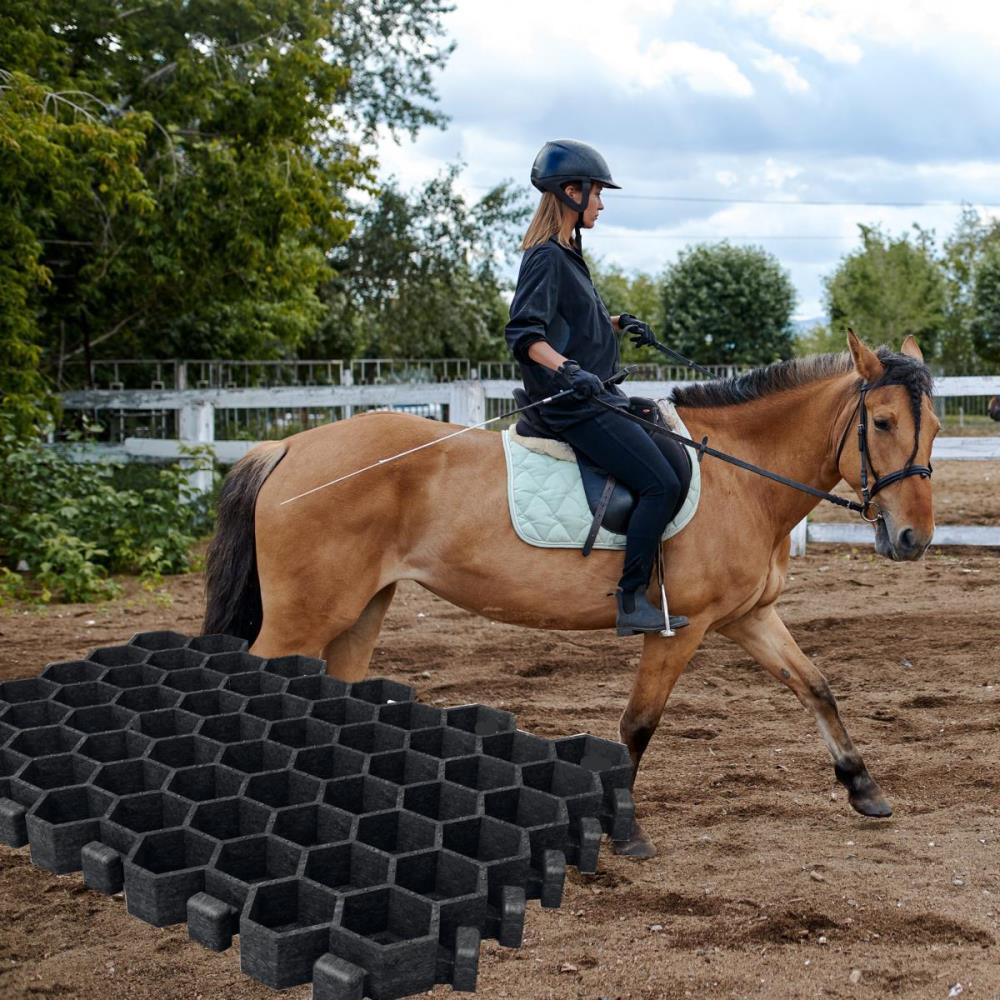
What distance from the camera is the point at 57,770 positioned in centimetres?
300

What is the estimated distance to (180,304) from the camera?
50.0ft

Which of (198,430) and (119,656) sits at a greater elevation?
(198,430)

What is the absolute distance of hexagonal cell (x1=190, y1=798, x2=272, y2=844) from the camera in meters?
2.69

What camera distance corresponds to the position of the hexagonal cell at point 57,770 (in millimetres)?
2971

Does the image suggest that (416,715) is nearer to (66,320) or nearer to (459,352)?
(66,320)

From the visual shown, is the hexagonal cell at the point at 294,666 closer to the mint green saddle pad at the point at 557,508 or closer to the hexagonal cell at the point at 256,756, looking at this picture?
the hexagonal cell at the point at 256,756

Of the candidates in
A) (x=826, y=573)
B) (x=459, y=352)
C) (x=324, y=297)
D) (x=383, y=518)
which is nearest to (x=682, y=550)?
(x=383, y=518)

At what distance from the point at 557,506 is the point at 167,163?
10.1 m

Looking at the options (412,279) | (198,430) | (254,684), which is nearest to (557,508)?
(254,684)

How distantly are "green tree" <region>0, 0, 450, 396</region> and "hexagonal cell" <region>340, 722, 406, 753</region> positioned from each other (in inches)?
Answer: 381

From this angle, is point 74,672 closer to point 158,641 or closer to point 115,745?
point 158,641

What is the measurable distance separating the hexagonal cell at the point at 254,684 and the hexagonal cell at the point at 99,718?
0.33m

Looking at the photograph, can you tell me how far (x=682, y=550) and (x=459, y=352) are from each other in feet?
92.9

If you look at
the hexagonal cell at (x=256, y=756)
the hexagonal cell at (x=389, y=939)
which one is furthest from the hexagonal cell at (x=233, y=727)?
the hexagonal cell at (x=389, y=939)
